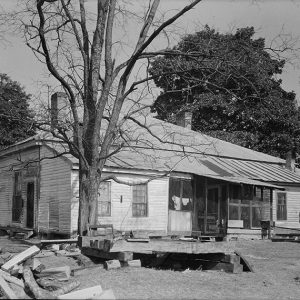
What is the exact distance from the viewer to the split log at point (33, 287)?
7.80 m

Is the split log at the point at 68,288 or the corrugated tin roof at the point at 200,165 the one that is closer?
the split log at the point at 68,288

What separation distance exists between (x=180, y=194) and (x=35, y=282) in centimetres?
→ 1472

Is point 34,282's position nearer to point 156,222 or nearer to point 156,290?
point 156,290

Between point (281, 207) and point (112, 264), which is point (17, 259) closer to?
point (112, 264)

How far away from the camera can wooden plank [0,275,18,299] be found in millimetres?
7463

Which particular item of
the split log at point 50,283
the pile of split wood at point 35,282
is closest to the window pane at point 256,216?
the pile of split wood at point 35,282

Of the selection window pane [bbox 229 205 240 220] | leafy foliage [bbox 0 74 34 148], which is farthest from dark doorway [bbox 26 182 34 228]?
leafy foliage [bbox 0 74 34 148]

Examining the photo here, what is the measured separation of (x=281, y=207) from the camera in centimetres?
2766

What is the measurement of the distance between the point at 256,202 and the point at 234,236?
7.86ft

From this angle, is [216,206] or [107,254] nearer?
[107,254]

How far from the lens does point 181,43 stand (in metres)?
17.9

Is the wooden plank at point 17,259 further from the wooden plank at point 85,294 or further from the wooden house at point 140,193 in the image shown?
the wooden house at point 140,193

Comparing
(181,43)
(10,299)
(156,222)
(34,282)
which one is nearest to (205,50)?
(181,43)

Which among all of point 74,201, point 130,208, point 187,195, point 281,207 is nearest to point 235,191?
point 187,195
